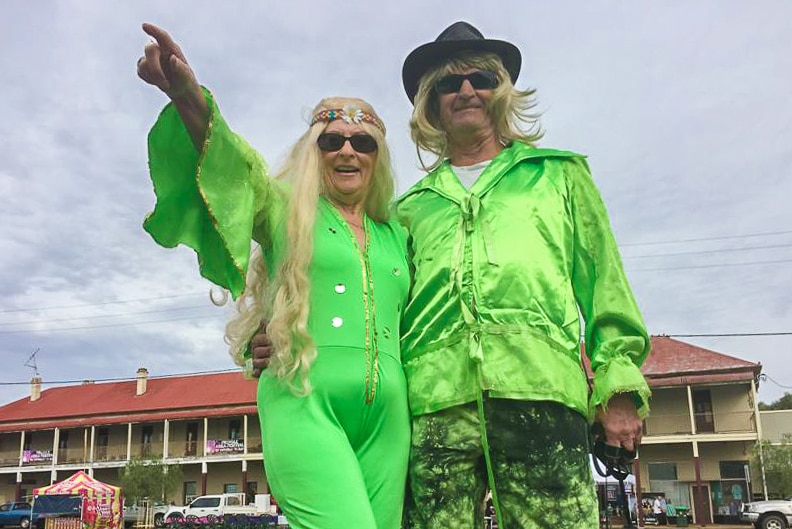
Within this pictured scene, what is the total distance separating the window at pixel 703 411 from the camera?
2641 cm

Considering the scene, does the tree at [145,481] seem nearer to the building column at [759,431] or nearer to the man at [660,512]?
the man at [660,512]

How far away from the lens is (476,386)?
103 inches

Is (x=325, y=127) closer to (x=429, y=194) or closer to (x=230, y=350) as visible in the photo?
(x=429, y=194)

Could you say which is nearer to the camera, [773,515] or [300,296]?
[300,296]

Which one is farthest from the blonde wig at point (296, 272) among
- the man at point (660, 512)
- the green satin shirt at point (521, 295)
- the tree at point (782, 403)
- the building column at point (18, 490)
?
the tree at point (782, 403)

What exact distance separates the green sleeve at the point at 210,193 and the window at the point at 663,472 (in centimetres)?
2628

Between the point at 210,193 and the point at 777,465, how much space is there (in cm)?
2491

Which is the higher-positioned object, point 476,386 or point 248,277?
point 248,277

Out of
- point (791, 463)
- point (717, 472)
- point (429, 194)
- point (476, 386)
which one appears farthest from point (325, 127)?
point (717, 472)

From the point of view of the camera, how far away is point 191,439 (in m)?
33.9

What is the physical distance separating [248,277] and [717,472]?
86.7ft

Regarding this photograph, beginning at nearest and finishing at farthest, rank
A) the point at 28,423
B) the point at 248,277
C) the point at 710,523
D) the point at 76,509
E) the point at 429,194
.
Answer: the point at 248,277, the point at 429,194, the point at 76,509, the point at 710,523, the point at 28,423

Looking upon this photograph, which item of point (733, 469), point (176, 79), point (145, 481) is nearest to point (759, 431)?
point (733, 469)

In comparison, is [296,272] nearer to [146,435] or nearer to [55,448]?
[146,435]
